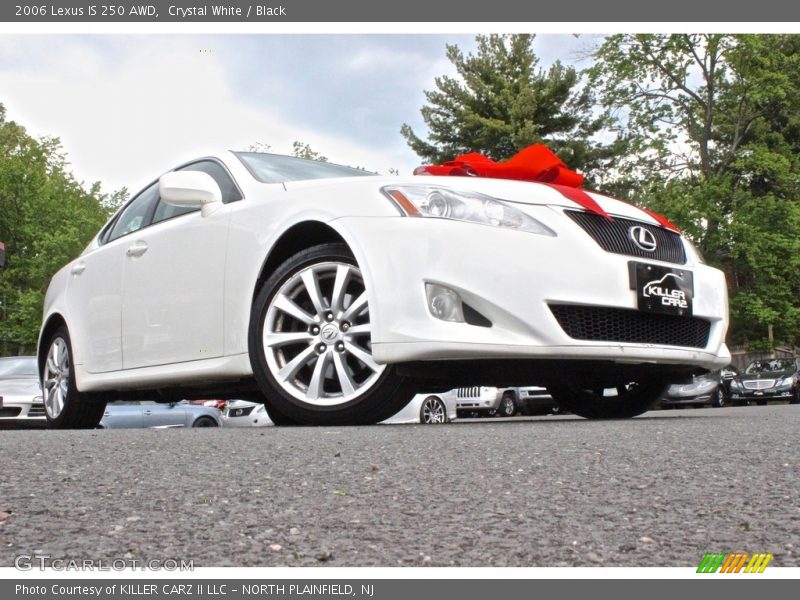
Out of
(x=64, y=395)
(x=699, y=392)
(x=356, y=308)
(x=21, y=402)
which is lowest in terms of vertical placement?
(x=699, y=392)

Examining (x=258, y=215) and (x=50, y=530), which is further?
(x=258, y=215)

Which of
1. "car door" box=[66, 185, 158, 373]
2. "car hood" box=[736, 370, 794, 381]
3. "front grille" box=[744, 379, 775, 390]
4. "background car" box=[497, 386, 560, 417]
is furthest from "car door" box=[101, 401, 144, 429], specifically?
"car hood" box=[736, 370, 794, 381]

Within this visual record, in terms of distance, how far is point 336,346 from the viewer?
4.48 m

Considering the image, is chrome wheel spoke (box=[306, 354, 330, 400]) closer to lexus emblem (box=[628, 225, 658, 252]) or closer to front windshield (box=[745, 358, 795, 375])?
lexus emblem (box=[628, 225, 658, 252])

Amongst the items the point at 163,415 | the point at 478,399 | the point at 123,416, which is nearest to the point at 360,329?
the point at 123,416

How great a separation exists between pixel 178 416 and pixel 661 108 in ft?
65.1

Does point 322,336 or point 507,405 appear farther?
point 507,405

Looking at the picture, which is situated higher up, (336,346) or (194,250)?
(194,250)

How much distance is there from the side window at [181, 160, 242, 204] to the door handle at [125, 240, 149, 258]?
1.75 feet

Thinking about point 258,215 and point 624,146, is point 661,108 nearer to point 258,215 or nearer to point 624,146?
point 624,146

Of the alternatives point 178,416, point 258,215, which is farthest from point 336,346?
point 178,416

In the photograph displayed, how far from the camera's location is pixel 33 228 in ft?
105

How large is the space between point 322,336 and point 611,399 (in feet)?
7.93

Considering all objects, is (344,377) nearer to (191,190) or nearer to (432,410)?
(191,190)
